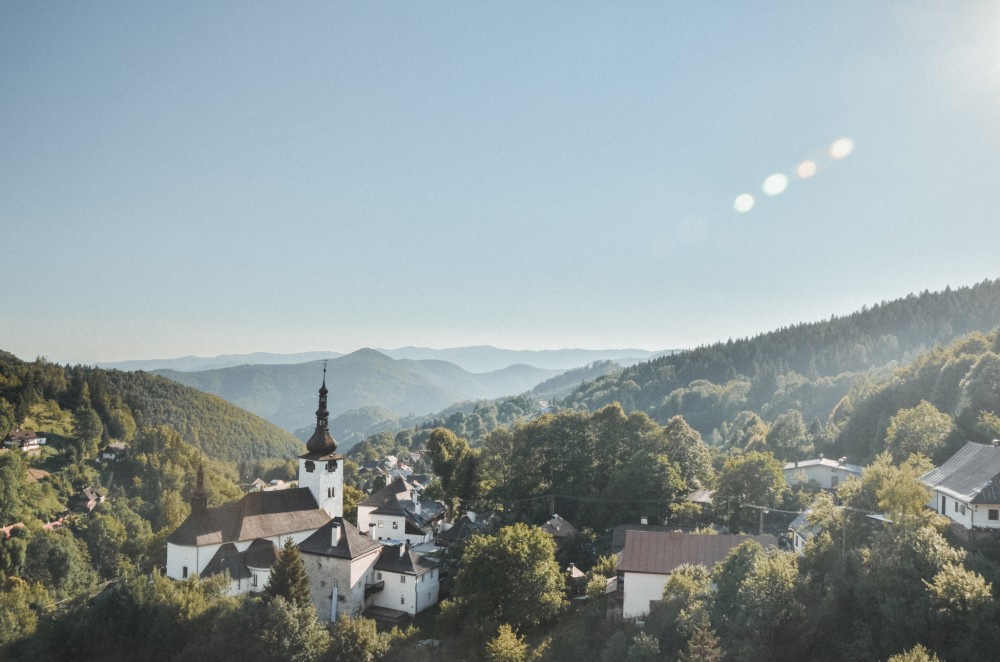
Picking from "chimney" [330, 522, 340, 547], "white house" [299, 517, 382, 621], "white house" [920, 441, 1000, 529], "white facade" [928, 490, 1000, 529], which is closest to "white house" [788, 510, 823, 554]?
"white house" [920, 441, 1000, 529]

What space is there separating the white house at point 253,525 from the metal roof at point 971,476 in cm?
3443

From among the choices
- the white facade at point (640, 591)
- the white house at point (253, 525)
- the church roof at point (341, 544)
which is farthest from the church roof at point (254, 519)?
the white facade at point (640, 591)

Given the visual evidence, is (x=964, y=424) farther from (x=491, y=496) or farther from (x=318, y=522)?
(x=318, y=522)

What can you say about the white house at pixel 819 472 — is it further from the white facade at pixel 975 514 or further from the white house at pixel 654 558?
the white house at pixel 654 558

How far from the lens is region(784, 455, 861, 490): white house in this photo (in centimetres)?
5169

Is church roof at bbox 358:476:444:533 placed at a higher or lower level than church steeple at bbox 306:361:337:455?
lower

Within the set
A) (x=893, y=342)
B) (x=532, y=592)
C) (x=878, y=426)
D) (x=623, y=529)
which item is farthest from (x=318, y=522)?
(x=893, y=342)

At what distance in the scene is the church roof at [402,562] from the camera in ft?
116

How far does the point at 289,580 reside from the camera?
102 feet

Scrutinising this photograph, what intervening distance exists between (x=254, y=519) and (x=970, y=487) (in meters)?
36.9

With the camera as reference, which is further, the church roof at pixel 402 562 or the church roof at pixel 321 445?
the church roof at pixel 321 445

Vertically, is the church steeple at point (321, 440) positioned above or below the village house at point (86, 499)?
above

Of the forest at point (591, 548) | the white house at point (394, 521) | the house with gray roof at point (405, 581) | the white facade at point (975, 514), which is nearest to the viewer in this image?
the forest at point (591, 548)

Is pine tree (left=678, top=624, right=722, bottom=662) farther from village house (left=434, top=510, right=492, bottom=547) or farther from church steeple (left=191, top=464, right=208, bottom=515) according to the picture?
church steeple (left=191, top=464, right=208, bottom=515)
